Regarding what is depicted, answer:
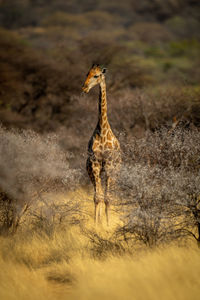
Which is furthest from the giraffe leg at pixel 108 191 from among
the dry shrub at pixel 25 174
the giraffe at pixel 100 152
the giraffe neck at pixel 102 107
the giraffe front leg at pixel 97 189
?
the giraffe neck at pixel 102 107

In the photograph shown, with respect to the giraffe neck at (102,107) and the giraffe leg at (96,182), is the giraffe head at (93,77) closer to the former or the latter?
the giraffe neck at (102,107)

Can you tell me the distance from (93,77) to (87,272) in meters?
3.31

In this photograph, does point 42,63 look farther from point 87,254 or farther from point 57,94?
point 87,254

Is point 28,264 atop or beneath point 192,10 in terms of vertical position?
beneath

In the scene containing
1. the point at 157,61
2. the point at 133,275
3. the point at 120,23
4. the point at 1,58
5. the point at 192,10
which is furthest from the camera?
the point at 192,10

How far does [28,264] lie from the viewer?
16.2 ft

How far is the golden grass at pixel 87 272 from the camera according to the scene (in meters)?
3.97

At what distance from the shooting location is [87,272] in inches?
178

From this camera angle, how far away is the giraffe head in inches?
260

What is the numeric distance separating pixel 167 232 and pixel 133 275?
916mm

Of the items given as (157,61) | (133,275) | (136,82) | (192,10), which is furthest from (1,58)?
(192,10)

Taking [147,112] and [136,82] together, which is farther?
[136,82]

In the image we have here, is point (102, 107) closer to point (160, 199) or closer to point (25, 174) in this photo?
point (25, 174)

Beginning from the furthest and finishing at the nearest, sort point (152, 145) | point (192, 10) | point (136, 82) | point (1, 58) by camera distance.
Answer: point (192, 10) → point (136, 82) → point (1, 58) → point (152, 145)
